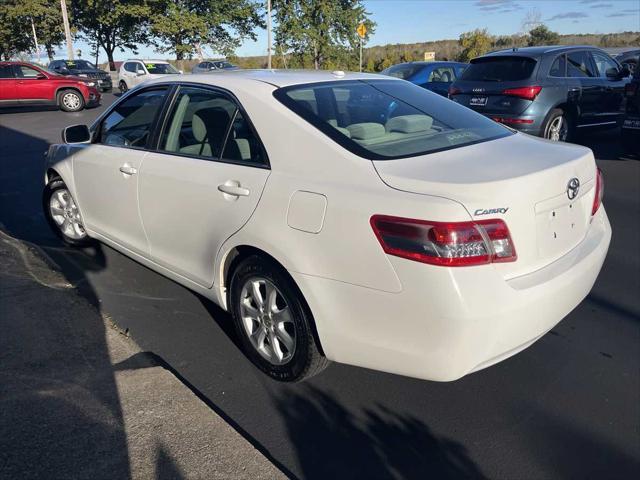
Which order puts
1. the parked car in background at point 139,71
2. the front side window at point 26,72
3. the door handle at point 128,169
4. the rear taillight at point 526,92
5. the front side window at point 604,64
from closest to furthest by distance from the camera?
the door handle at point 128,169 < the rear taillight at point 526,92 < the front side window at point 604,64 < the front side window at point 26,72 < the parked car in background at point 139,71

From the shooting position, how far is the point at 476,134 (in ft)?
9.80

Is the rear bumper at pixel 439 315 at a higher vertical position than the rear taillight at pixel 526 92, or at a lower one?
lower

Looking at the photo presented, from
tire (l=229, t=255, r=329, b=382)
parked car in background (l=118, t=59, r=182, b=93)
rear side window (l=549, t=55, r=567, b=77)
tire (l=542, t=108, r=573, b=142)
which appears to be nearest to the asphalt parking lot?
tire (l=229, t=255, r=329, b=382)

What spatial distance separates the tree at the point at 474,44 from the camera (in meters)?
29.7

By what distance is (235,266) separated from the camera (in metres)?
2.94

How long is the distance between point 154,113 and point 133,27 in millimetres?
46717

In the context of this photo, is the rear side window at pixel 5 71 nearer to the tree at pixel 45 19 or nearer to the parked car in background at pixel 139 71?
the parked car in background at pixel 139 71

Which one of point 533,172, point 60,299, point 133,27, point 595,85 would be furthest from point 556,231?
point 133,27

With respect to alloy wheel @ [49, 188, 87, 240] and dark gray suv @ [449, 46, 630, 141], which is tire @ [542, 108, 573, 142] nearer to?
dark gray suv @ [449, 46, 630, 141]

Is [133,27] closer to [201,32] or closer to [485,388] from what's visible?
[201,32]

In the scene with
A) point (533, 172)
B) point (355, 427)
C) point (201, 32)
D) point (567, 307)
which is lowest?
point (355, 427)

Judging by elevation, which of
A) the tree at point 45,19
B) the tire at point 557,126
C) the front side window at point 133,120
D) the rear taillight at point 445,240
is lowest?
the tire at point 557,126

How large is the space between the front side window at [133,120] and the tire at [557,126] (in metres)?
6.43

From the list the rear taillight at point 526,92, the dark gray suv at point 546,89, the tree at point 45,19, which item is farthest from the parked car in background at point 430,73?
the tree at point 45,19
